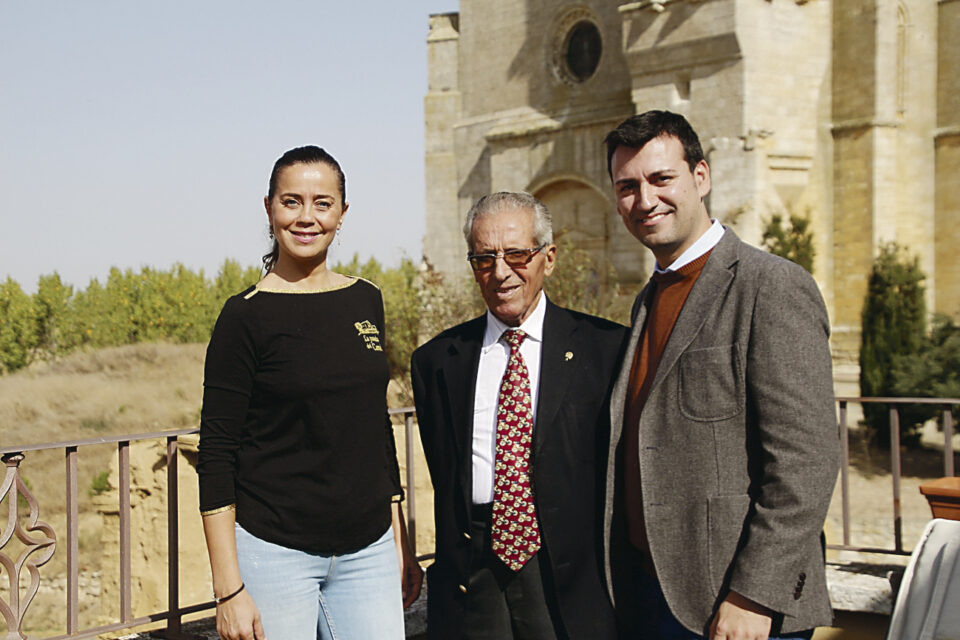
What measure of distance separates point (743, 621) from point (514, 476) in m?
0.80

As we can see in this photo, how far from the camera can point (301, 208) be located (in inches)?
100

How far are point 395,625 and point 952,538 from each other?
77.4 inches

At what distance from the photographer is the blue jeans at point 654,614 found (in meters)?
2.43

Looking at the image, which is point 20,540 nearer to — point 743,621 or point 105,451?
point 743,621

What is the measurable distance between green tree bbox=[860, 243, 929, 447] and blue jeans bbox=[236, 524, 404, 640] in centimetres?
1596

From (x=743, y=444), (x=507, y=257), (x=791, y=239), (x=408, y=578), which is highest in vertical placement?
(x=791, y=239)

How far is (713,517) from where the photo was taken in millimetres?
2262

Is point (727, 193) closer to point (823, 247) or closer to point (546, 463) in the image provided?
point (823, 247)

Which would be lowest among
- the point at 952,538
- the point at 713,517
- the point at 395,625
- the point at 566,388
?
the point at 395,625

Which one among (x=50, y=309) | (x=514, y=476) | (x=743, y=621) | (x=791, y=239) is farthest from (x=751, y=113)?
(x=50, y=309)

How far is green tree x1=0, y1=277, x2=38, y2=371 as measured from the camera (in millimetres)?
22203

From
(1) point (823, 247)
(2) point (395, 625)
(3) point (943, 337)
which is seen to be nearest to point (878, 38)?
(1) point (823, 247)

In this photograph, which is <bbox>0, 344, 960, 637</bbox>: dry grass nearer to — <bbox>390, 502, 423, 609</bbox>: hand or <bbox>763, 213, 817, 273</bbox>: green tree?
<bbox>763, 213, 817, 273</bbox>: green tree

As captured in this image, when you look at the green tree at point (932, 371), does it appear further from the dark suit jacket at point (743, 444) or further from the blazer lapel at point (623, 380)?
the dark suit jacket at point (743, 444)
